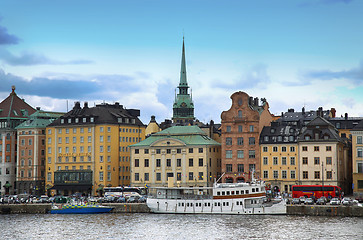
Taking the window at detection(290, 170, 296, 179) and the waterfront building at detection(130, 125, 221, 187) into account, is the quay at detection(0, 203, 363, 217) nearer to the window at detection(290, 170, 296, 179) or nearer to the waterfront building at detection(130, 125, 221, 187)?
the waterfront building at detection(130, 125, 221, 187)

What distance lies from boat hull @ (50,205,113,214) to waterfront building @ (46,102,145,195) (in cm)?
2990

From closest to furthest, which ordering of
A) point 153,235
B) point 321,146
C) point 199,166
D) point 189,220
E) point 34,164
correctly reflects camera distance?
1. point 153,235
2. point 189,220
3. point 321,146
4. point 199,166
5. point 34,164

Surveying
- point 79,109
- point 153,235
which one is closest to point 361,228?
point 153,235

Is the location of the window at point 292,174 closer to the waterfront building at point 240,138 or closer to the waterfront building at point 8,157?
the waterfront building at point 240,138

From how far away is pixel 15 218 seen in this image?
141500 mm

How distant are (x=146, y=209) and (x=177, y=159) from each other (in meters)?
27.6

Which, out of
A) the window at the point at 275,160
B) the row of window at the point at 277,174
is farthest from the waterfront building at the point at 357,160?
the window at the point at 275,160

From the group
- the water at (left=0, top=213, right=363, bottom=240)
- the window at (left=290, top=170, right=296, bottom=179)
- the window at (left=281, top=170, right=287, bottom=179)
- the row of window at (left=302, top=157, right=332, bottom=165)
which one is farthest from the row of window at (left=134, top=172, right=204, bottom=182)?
the water at (left=0, top=213, right=363, bottom=240)

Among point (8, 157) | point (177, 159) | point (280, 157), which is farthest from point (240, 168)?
point (8, 157)

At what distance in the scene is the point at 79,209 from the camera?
151m

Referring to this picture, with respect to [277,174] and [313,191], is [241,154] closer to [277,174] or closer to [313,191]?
[277,174]

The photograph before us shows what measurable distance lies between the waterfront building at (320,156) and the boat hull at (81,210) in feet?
137

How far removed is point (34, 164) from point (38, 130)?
8273mm

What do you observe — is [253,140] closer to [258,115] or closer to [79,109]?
[258,115]
